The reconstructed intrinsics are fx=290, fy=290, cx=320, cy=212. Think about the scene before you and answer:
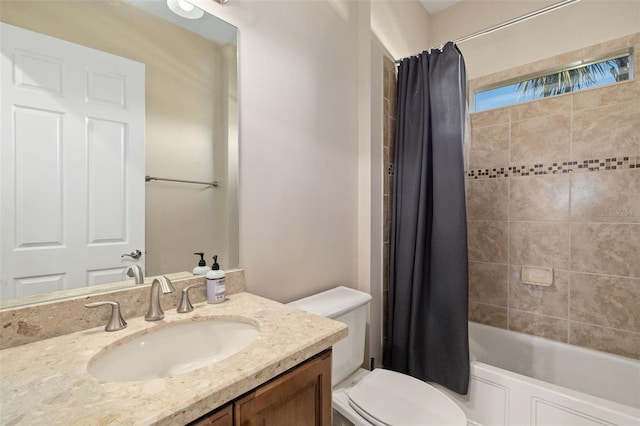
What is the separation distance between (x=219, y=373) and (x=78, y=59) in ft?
3.07

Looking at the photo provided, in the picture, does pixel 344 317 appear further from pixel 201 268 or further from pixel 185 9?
pixel 185 9

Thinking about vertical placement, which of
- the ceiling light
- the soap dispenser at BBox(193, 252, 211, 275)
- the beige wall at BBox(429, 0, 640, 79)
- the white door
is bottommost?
the soap dispenser at BBox(193, 252, 211, 275)

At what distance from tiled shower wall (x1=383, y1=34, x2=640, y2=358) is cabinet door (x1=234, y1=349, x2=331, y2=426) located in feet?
3.80

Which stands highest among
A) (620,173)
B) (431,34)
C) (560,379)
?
(431,34)

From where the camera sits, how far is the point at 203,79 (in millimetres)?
1104

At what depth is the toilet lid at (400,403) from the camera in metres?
1.10

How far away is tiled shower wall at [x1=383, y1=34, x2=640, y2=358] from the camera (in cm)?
169

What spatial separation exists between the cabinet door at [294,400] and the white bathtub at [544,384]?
111 cm

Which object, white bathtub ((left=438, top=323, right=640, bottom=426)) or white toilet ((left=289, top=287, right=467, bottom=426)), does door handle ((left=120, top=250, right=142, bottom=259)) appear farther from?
white bathtub ((left=438, top=323, right=640, bottom=426))

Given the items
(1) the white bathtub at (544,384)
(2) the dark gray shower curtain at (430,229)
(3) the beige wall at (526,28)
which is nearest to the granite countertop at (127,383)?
(2) the dark gray shower curtain at (430,229)

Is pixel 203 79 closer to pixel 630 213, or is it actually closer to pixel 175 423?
pixel 175 423

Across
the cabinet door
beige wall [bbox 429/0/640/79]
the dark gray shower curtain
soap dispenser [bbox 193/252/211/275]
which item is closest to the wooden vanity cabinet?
the cabinet door

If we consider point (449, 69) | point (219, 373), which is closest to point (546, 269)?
point (449, 69)

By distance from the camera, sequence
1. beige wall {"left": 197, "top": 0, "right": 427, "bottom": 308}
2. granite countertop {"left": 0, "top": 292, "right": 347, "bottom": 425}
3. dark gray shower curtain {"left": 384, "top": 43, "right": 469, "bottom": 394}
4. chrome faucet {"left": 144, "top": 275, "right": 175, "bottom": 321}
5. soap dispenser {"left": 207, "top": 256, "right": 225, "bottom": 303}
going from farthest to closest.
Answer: dark gray shower curtain {"left": 384, "top": 43, "right": 469, "bottom": 394}, beige wall {"left": 197, "top": 0, "right": 427, "bottom": 308}, soap dispenser {"left": 207, "top": 256, "right": 225, "bottom": 303}, chrome faucet {"left": 144, "top": 275, "right": 175, "bottom": 321}, granite countertop {"left": 0, "top": 292, "right": 347, "bottom": 425}
